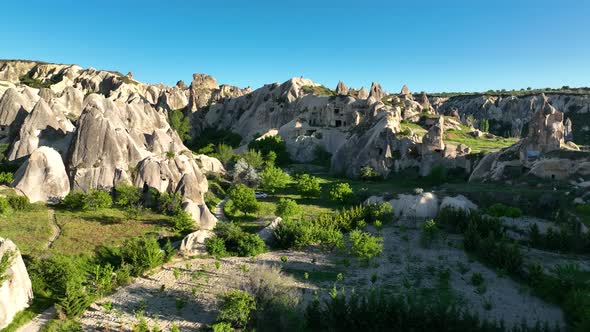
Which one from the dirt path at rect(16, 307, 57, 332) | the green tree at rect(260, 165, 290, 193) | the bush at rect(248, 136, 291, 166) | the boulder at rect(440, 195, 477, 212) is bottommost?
the dirt path at rect(16, 307, 57, 332)

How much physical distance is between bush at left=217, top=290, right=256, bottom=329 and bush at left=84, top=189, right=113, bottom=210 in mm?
23221

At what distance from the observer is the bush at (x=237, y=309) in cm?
1914

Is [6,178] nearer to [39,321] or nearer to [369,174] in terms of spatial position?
[39,321]

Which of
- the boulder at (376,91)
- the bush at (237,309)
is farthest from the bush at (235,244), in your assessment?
the boulder at (376,91)

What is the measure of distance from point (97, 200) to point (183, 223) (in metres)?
10.2

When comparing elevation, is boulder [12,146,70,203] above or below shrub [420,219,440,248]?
above

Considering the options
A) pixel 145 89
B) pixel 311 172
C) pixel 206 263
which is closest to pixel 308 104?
pixel 311 172

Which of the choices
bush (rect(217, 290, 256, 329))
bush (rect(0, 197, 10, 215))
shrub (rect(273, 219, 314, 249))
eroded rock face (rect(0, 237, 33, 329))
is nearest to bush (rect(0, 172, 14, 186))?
bush (rect(0, 197, 10, 215))

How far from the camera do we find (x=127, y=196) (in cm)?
3781

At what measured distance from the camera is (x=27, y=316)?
68.3ft

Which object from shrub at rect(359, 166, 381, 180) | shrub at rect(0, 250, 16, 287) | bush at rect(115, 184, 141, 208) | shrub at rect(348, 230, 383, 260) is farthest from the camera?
shrub at rect(359, 166, 381, 180)

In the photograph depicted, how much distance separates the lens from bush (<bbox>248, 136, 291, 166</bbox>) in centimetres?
8006

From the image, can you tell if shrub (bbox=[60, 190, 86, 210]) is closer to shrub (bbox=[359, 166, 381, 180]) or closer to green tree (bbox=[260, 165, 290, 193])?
green tree (bbox=[260, 165, 290, 193])

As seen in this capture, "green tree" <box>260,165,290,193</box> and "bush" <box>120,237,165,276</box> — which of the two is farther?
"green tree" <box>260,165,290,193</box>
